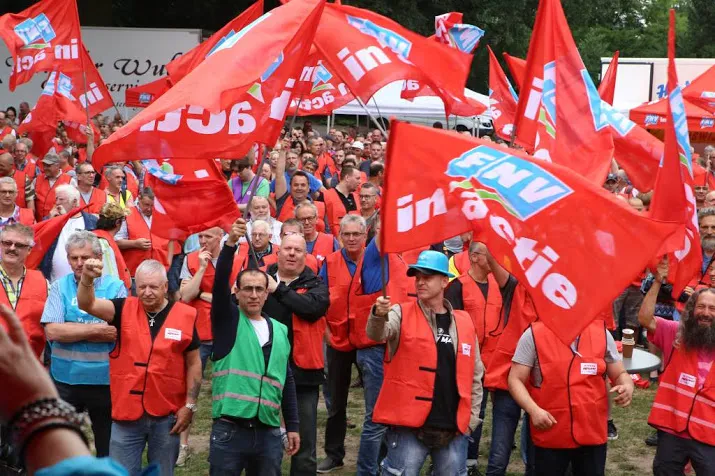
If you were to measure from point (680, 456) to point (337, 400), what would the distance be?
9.15 ft

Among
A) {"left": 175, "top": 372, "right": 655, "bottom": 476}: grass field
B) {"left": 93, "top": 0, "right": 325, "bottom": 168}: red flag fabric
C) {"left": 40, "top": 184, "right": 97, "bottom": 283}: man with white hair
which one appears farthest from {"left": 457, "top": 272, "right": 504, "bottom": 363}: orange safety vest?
{"left": 40, "top": 184, "right": 97, "bottom": 283}: man with white hair

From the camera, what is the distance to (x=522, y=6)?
33.3 m

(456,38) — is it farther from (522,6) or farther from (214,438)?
(522,6)

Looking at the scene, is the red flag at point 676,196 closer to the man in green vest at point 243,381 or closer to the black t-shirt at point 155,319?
the man in green vest at point 243,381

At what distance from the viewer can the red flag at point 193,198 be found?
25.3 feet

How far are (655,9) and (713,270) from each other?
64.7 metres

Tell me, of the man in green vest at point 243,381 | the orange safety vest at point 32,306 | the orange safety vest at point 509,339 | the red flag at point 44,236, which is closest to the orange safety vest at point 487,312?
the orange safety vest at point 509,339

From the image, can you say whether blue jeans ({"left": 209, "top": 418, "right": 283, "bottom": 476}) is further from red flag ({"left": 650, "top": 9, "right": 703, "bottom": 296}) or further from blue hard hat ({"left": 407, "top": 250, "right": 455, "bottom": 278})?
red flag ({"left": 650, "top": 9, "right": 703, "bottom": 296})

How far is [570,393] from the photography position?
6.53 meters

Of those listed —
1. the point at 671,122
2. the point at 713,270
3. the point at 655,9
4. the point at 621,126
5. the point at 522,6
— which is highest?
the point at 671,122

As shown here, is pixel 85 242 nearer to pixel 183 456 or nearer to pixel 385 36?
pixel 183 456

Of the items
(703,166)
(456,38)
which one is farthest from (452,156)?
(703,166)

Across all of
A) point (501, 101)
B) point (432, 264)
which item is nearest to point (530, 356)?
point (432, 264)

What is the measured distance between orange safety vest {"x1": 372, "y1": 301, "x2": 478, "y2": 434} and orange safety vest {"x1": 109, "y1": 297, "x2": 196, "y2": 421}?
4.16 ft
